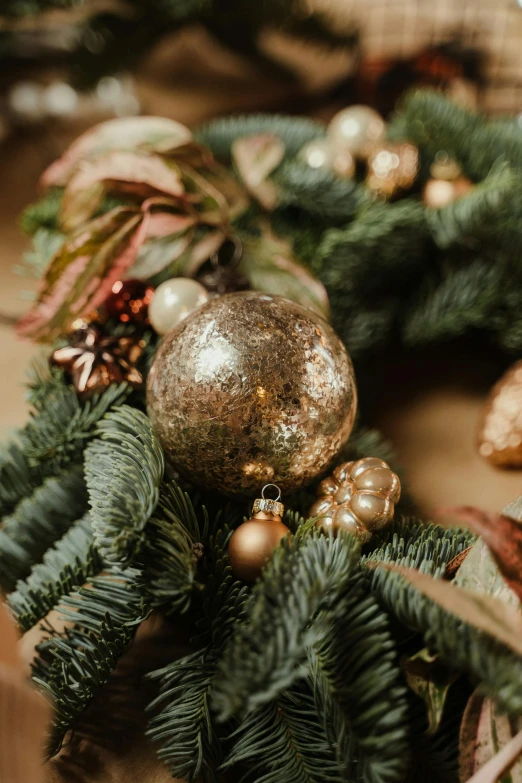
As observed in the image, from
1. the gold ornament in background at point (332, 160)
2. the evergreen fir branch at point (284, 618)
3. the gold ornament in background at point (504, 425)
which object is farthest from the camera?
the gold ornament in background at point (332, 160)

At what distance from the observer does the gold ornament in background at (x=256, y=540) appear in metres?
0.41

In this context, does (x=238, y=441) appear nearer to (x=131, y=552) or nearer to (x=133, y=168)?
(x=131, y=552)

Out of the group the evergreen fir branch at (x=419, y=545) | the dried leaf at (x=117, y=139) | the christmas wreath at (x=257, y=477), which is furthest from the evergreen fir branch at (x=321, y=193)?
the evergreen fir branch at (x=419, y=545)

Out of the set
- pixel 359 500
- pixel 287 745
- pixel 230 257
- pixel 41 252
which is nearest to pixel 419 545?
pixel 359 500

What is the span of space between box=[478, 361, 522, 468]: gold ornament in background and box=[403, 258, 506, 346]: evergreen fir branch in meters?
0.07

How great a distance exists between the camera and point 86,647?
0.43m

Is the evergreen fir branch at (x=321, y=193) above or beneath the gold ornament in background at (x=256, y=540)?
above

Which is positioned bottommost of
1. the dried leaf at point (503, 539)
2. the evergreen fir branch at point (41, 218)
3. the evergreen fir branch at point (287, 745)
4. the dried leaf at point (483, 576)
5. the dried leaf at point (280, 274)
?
the evergreen fir branch at point (287, 745)

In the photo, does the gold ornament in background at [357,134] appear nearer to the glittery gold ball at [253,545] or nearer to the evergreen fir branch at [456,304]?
the evergreen fir branch at [456,304]

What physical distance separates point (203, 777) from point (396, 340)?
0.55 meters

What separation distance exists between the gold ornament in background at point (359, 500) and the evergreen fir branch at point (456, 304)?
29cm

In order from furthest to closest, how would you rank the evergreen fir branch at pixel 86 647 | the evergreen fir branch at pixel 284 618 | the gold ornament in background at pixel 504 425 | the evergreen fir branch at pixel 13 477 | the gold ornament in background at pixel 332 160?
the gold ornament in background at pixel 332 160
the gold ornament in background at pixel 504 425
the evergreen fir branch at pixel 13 477
the evergreen fir branch at pixel 86 647
the evergreen fir branch at pixel 284 618

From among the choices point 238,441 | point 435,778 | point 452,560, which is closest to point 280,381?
point 238,441

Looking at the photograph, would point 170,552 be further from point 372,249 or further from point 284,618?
point 372,249
